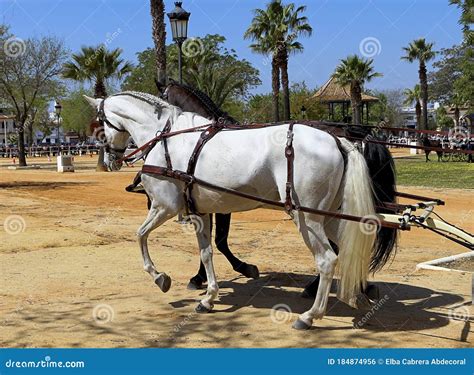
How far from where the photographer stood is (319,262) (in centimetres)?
572

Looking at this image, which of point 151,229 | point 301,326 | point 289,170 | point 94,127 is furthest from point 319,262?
point 94,127

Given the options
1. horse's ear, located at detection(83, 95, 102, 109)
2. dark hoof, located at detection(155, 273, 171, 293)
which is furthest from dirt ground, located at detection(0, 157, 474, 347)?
horse's ear, located at detection(83, 95, 102, 109)

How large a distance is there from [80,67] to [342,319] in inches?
1160

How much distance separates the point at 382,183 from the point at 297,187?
1289 mm

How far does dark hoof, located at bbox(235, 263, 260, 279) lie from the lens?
7543 mm

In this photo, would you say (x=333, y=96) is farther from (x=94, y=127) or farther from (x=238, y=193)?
(x=238, y=193)

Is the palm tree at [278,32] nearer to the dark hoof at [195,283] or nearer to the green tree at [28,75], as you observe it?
the green tree at [28,75]

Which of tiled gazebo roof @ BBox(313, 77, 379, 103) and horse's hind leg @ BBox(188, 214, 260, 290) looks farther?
tiled gazebo roof @ BBox(313, 77, 379, 103)

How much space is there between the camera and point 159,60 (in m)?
18.0

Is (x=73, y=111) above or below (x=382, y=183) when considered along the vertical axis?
above

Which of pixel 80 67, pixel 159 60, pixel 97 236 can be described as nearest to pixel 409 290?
pixel 97 236

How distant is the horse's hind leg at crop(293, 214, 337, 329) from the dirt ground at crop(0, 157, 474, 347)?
14 centimetres

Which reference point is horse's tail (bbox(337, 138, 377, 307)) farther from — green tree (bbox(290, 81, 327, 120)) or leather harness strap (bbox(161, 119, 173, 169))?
green tree (bbox(290, 81, 327, 120))

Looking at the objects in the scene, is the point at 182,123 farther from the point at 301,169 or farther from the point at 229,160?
the point at 301,169
